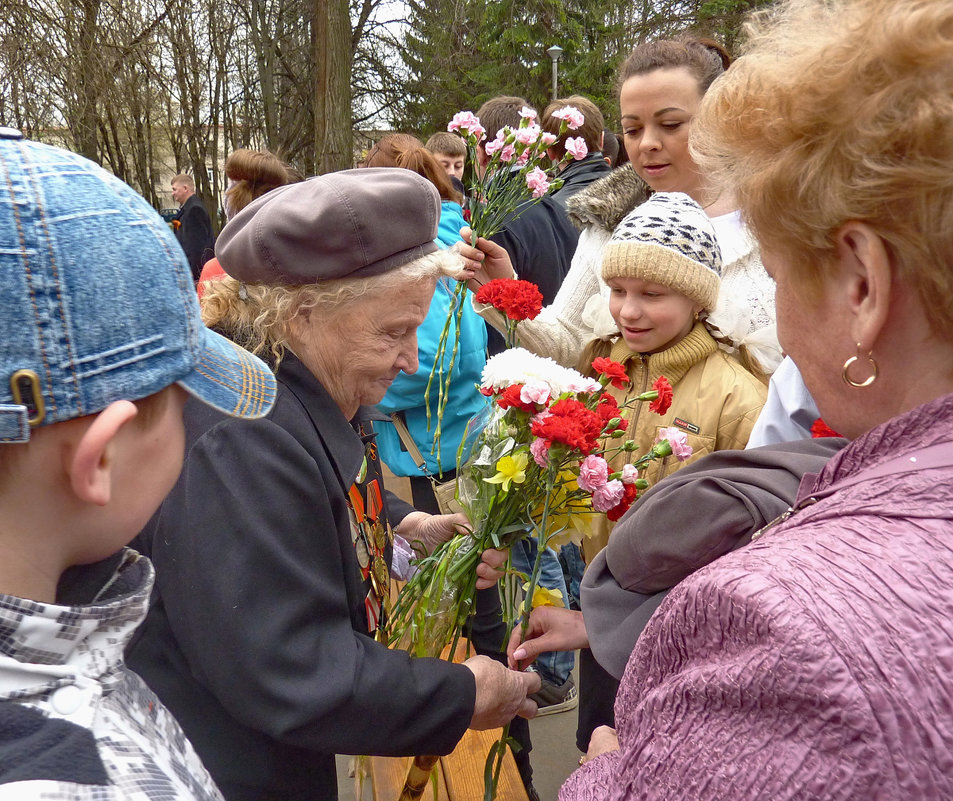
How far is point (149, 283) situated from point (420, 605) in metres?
1.28

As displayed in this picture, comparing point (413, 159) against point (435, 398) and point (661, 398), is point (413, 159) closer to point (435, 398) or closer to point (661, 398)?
point (435, 398)

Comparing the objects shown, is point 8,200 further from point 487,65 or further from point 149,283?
point 487,65

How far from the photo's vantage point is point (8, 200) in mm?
715

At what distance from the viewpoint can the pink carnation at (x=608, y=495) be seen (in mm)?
1602

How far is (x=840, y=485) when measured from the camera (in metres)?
0.88

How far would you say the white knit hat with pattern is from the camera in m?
2.22

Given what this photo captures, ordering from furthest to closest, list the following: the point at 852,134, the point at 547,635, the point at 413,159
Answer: the point at 413,159 → the point at 547,635 → the point at 852,134

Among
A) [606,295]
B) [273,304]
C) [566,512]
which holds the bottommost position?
[566,512]

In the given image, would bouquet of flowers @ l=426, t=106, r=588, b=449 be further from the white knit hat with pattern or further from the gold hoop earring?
the gold hoop earring

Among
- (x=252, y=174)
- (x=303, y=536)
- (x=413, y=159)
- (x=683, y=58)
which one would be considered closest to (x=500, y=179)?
(x=683, y=58)

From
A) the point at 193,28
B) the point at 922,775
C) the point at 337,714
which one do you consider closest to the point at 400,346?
the point at 337,714

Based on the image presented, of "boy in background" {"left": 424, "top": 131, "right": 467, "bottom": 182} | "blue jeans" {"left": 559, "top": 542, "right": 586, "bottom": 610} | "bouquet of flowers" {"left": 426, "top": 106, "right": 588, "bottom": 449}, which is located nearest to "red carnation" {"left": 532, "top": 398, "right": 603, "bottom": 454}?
"bouquet of flowers" {"left": 426, "top": 106, "right": 588, "bottom": 449}

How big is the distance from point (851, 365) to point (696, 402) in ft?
4.18

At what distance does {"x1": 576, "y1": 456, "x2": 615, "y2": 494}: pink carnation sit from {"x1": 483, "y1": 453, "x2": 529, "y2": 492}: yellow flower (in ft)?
0.40
